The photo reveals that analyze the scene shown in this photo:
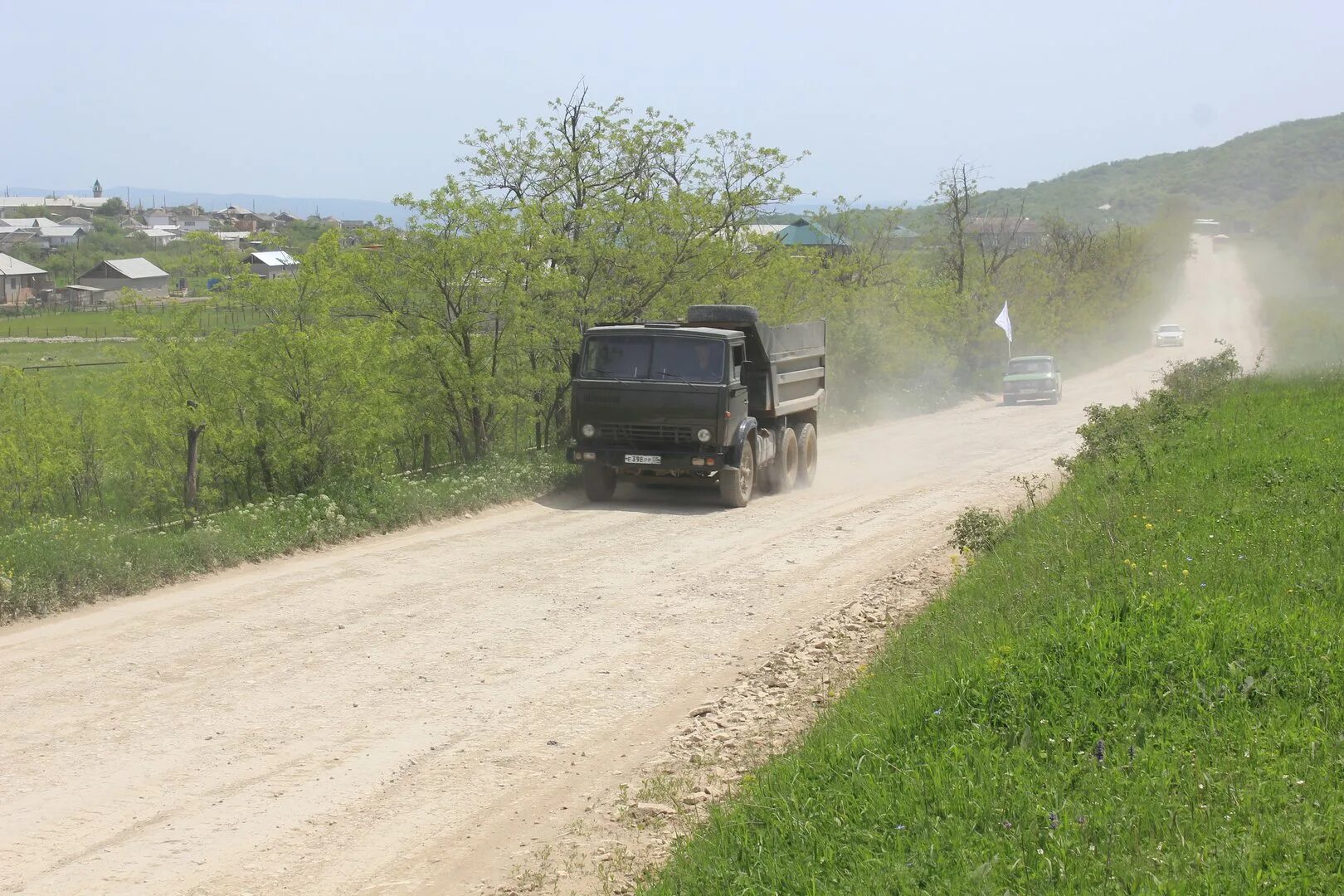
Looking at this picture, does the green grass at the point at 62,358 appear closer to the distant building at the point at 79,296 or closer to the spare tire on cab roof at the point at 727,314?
the spare tire on cab roof at the point at 727,314

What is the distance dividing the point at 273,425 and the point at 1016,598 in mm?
11634

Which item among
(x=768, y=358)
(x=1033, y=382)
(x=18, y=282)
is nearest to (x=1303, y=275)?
(x=1033, y=382)

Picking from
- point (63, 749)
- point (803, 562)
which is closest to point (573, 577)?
point (803, 562)

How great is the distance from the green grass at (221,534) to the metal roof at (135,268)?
102111 millimetres

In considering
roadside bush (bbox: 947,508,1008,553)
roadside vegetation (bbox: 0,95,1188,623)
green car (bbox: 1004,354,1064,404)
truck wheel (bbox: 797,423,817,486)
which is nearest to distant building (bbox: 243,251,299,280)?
roadside vegetation (bbox: 0,95,1188,623)

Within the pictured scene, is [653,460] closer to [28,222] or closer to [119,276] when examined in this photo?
[119,276]

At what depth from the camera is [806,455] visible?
2047cm

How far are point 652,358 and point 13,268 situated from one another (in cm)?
10327

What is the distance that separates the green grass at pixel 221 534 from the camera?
1064 cm

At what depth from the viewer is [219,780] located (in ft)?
21.7

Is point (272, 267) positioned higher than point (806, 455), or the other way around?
point (272, 267)

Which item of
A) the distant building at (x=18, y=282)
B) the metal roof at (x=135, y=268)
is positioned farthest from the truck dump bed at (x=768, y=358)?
the metal roof at (x=135, y=268)

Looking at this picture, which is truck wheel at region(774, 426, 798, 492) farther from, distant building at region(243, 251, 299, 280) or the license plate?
distant building at region(243, 251, 299, 280)

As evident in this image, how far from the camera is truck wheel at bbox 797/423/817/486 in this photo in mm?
20250
